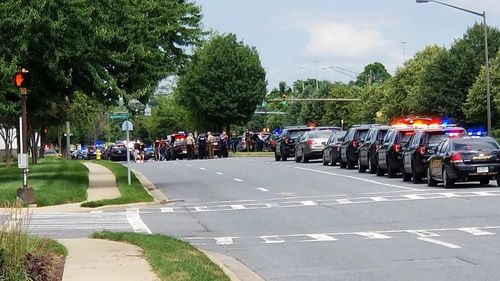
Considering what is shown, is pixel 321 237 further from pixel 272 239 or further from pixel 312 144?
pixel 312 144

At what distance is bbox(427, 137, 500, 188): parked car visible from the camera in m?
24.8

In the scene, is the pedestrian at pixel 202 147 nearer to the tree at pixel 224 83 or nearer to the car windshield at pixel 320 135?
the car windshield at pixel 320 135

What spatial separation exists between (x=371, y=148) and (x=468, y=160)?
9219mm

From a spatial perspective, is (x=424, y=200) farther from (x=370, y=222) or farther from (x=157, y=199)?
(x=157, y=199)

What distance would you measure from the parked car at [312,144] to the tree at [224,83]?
125ft

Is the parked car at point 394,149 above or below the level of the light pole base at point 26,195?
above

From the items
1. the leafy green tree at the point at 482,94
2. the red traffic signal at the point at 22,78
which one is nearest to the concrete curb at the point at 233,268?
the red traffic signal at the point at 22,78

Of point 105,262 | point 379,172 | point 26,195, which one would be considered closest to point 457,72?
point 379,172

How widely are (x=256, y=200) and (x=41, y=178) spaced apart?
12.2 metres

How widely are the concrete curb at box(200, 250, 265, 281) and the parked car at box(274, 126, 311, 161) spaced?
117 feet

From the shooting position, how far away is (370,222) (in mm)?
17203

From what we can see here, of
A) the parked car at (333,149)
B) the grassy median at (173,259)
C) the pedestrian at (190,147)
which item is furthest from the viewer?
the pedestrian at (190,147)

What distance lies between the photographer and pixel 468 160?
81.4ft

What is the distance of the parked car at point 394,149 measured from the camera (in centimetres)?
3061
